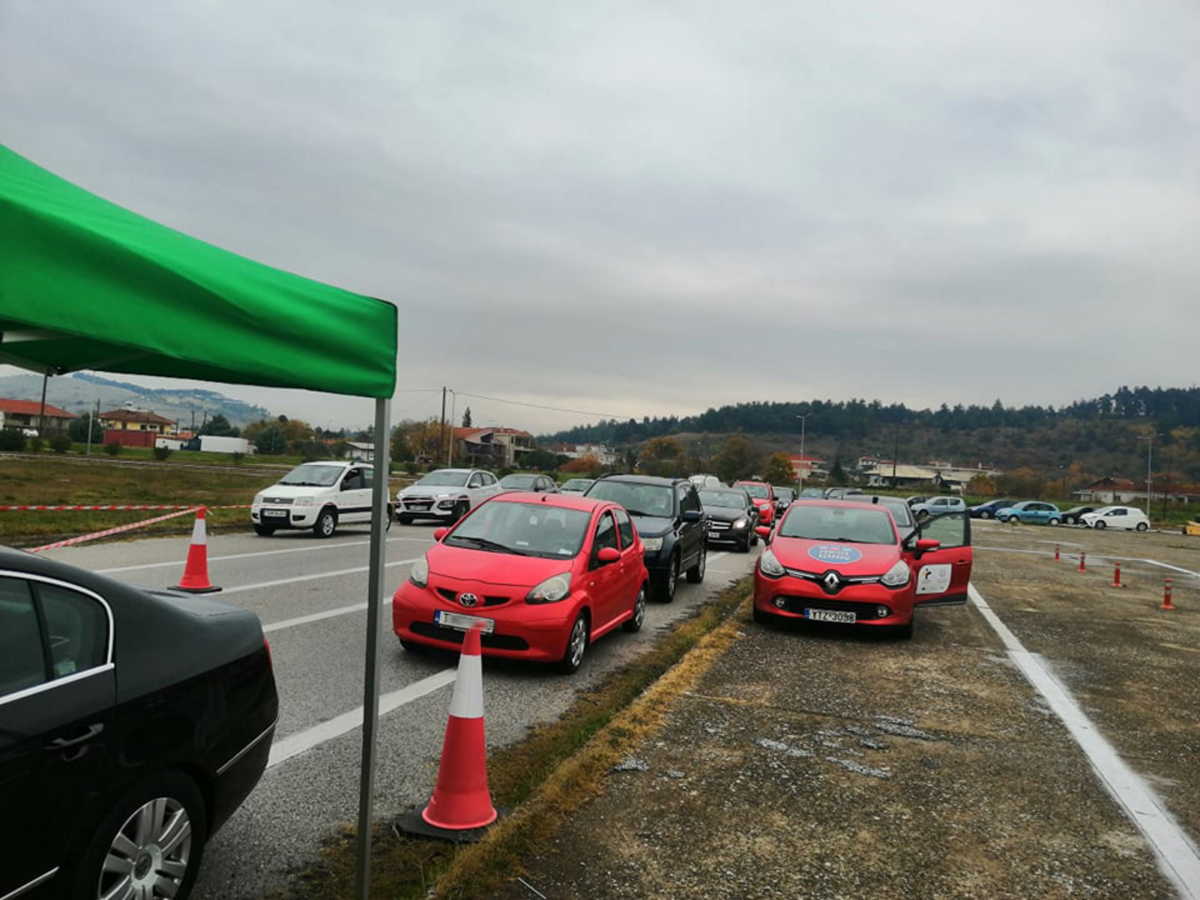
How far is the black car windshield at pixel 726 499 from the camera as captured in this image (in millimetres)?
22659

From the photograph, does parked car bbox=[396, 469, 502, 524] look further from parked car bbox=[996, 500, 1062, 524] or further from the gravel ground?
parked car bbox=[996, 500, 1062, 524]

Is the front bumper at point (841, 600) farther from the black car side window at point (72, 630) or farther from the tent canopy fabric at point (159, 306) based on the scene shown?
the black car side window at point (72, 630)

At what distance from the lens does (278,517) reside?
18953 mm

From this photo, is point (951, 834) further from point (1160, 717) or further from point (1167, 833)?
point (1160, 717)

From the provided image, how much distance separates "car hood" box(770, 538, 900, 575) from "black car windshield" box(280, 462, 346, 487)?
12.7m

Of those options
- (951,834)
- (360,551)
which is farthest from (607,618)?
(360,551)

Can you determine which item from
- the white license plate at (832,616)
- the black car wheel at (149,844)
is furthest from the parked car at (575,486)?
the black car wheel at (149,844)

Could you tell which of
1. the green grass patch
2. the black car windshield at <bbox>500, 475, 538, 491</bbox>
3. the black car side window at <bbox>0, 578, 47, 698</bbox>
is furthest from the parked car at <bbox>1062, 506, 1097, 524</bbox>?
the black car side window at <bbox>0, 578, 47, 698</bbox>

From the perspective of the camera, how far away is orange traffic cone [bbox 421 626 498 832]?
4176 millimetres

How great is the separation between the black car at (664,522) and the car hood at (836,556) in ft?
6.60

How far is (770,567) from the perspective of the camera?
10062 mm

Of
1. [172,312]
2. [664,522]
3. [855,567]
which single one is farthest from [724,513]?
[172,312]

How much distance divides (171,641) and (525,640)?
13.7ft

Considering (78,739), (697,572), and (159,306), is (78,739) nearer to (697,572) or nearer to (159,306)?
(159,306)
